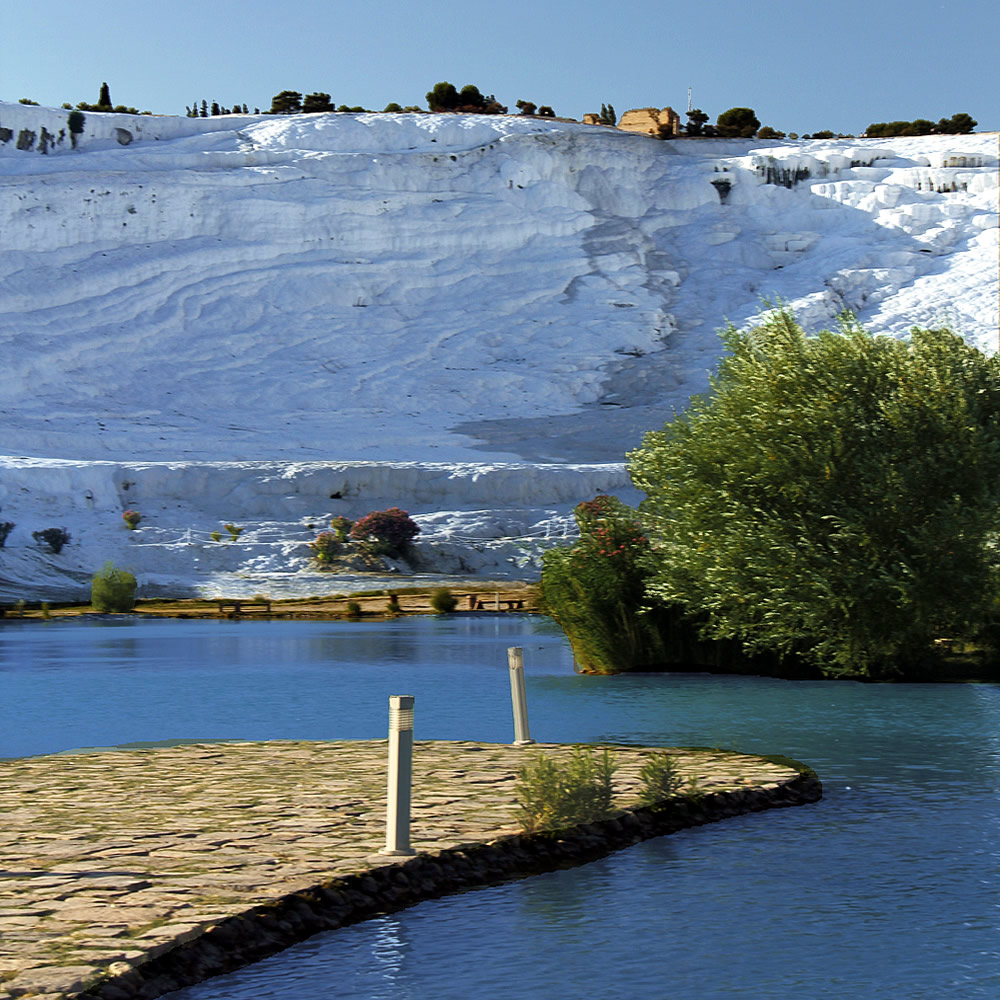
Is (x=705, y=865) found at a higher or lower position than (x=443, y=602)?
lower

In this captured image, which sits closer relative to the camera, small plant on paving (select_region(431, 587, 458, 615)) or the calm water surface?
the calm water surface

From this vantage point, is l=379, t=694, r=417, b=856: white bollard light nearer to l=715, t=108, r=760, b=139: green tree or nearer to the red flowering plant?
the red flowering plant

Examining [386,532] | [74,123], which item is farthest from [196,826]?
[74,123]

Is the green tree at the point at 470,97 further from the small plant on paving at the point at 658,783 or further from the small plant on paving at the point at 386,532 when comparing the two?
the small plant on paving at the point at 658,783

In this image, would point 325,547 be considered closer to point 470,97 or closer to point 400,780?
point 400,780

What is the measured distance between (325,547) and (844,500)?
34.9 meters

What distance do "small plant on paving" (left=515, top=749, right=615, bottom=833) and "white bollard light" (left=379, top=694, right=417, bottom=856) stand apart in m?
1.21

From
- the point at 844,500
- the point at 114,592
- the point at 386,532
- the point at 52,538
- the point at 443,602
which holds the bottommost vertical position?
the point at 844,500

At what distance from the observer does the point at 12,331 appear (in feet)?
278

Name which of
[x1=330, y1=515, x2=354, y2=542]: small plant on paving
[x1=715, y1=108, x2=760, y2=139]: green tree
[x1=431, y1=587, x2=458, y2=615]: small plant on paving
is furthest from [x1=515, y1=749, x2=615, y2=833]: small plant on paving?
[x1=715, y1=108, x2=760, y2=139]: green tree

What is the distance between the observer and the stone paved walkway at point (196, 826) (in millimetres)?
7191

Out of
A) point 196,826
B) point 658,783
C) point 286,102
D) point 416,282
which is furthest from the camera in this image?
point 286,102

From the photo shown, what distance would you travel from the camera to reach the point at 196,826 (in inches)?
395

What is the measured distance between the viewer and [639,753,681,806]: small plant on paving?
11.2 m
